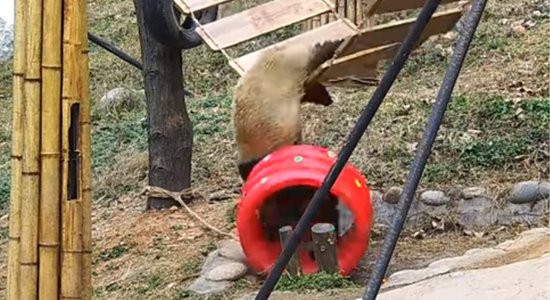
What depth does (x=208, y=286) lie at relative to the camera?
3.28 metres

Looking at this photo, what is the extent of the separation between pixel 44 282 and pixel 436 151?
2.72 metres

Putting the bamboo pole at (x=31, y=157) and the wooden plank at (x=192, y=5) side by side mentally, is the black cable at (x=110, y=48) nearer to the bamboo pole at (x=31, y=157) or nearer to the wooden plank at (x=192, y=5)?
the wooden plank at (x=192, y=5)

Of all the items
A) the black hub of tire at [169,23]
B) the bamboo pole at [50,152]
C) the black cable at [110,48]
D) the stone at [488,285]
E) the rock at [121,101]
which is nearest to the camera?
the bamboo pole at [50,152]

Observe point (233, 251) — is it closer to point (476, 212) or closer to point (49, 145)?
point (476, 212)

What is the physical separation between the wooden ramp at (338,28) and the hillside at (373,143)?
77cm

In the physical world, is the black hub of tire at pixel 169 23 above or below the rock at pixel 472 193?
above

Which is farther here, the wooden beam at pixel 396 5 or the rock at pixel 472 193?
the rock at pixel 472 193

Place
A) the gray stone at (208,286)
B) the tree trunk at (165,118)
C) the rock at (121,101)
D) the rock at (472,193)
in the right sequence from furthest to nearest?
the rock at (121,101) < the tree trunk at (165,118) < the rock at (472,193) < the gray stone at (208,286)

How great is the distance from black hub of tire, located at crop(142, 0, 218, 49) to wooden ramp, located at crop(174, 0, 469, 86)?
1.94 ft

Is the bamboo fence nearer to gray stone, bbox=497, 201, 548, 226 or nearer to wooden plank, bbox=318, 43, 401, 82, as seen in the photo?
wooden plank, bbox=318, 43, 401, 82

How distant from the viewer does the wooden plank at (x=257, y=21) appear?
9.71ft

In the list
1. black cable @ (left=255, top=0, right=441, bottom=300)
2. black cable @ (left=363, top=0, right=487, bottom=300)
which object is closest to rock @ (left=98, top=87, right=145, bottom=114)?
black cable @ (left=255, top=0, right=441, bottom=300)

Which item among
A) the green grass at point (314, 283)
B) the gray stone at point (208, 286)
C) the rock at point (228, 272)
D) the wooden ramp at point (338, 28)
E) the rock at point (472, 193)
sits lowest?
the gray stone at point (208, 286)

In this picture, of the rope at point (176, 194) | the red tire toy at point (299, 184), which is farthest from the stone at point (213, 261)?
the rope at point (176, 194)
